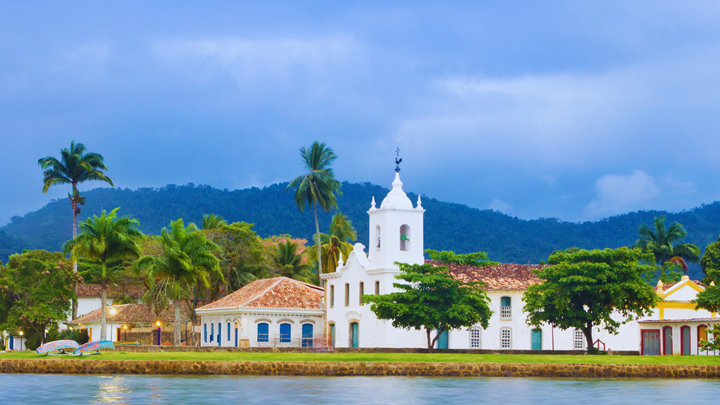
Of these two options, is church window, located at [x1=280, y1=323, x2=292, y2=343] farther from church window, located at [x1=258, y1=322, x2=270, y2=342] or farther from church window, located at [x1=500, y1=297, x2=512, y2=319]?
church window, located at [x1=500, y1=297, x2=512, y2=319]

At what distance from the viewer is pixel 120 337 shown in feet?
219

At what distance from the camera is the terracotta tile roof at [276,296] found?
55.6 m

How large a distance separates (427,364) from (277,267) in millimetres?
38176

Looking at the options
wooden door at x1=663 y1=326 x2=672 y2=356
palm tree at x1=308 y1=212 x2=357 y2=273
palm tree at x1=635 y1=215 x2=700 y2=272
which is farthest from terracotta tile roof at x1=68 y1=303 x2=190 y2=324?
palm tree at x1=635 y1=215 x2=700 y2=272

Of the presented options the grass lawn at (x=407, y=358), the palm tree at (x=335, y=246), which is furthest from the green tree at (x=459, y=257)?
the palm tree at (x=335, y=246)

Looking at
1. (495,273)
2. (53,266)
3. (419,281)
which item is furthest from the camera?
(53,266)

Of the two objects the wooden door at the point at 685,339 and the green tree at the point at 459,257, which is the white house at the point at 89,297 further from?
the wooden door at the point at 685,339

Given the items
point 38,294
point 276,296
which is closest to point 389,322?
point 276,296

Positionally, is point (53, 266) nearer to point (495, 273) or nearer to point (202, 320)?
point (202, 320)

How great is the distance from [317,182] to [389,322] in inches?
839

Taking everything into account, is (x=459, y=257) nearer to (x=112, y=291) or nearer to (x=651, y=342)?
(x=651, y=342)

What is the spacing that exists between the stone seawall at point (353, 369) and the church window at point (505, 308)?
16251 mm

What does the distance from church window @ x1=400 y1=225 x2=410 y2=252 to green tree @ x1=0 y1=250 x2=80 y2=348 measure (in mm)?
21995

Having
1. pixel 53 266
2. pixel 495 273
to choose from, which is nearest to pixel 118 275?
pixel 53 266
